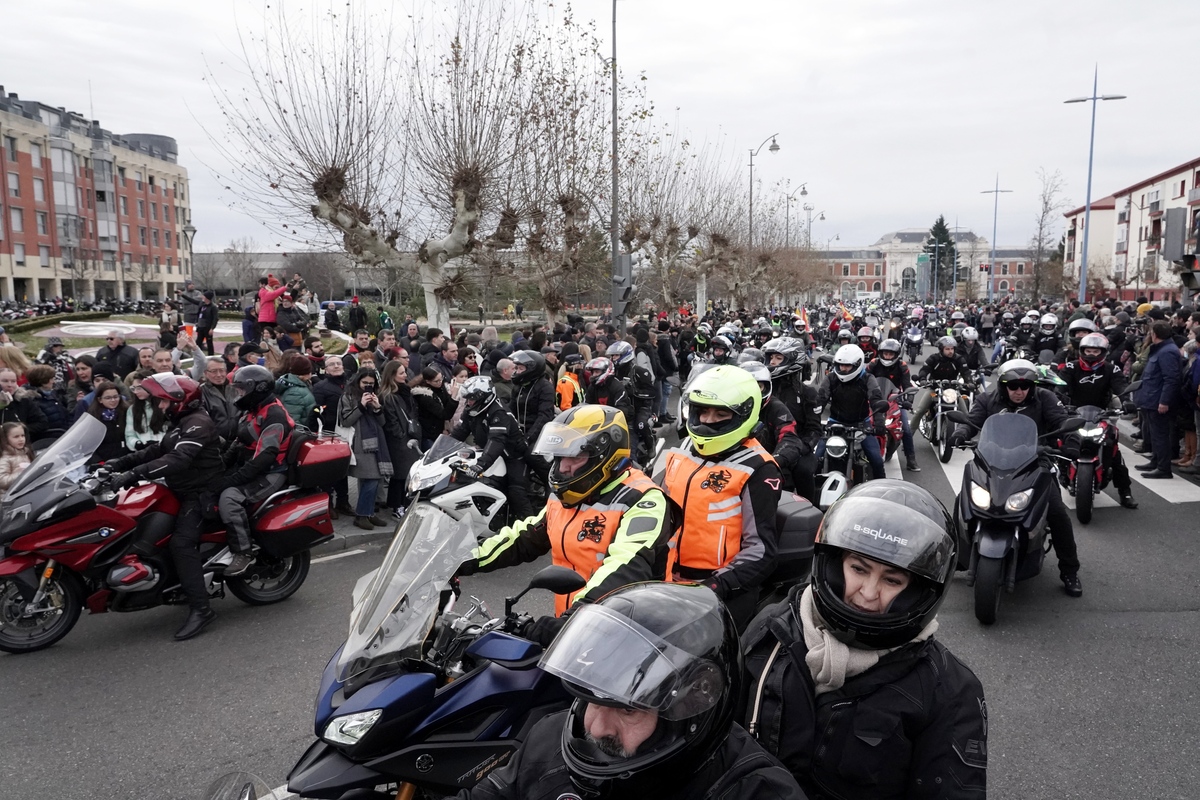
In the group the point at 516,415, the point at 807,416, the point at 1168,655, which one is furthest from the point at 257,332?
the point at 1168,655

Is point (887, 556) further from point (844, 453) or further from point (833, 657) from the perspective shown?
point (844, 453)

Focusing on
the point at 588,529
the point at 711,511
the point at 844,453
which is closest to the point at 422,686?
the point at 588,529

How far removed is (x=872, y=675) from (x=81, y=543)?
528 cm

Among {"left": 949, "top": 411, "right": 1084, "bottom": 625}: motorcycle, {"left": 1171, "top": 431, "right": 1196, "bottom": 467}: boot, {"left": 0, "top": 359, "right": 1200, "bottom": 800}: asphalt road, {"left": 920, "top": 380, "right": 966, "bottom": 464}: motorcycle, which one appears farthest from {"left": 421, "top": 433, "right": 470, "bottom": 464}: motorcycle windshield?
{"left": 1171, "top": 431, "right": 1196, "bottom": 467}: boot

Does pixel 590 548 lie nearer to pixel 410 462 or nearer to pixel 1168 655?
pixel 1168 655

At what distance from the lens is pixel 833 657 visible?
211 cm

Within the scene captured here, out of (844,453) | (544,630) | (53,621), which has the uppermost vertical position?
(544,630)

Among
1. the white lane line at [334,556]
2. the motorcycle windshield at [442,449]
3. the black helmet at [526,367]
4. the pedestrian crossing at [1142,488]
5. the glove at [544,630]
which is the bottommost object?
the white lane line at [334,556]

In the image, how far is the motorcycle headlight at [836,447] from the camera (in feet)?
26.6

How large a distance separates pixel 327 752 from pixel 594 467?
56.0 inches

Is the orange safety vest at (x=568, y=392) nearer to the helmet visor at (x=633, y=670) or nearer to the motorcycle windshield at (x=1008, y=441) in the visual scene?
the motorcycle windshield at (x=1008, y=441)

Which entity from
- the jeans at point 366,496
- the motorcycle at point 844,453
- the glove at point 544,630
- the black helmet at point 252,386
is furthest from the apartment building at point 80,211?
the glove at point 544,630

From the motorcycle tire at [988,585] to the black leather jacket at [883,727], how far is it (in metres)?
3.77

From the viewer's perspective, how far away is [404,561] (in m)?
2.98
